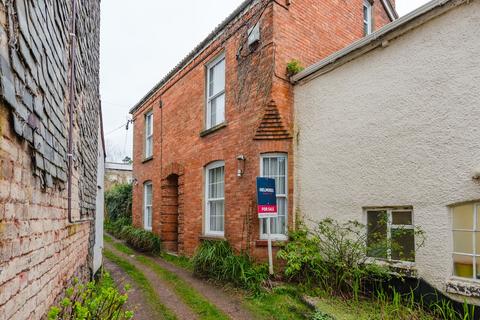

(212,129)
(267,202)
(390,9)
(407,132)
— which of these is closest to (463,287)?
(407,132)

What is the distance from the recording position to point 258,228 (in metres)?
7.44

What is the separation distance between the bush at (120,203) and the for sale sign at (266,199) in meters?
11.5

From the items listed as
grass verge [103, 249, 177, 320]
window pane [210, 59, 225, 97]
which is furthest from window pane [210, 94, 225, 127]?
grass verge [103, 249, 177, 320]

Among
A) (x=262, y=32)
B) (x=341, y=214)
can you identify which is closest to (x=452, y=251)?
(x=341, y=214)

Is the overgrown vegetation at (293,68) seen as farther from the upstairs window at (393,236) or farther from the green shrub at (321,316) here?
the green shrub at (321,316)

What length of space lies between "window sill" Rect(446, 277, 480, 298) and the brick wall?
196 inches

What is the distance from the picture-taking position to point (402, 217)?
5.58 m

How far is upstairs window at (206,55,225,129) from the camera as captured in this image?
9320 mm

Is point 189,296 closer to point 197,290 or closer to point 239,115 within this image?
point 197,290

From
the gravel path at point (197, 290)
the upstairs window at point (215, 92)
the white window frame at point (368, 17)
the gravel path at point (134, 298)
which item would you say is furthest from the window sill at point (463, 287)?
the white window frame at point (368, 17)

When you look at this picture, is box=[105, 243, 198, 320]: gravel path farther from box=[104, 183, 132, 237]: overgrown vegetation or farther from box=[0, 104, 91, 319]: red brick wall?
box=[104, 183, 132, 237]: overgrown vegetation

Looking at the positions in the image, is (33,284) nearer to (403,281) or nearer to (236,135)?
(403,281)

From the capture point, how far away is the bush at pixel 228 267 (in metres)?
6.71

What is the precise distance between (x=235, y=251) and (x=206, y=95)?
4616 millimetres
